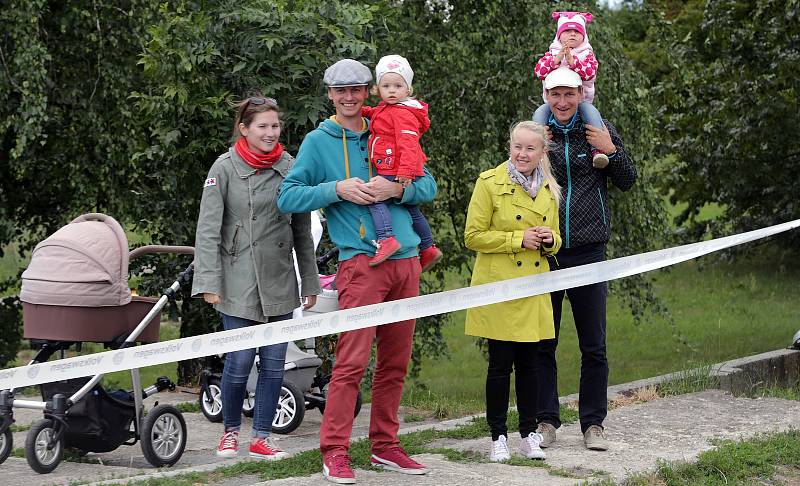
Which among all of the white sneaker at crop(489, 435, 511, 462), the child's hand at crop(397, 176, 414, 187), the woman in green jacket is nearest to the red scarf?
the woman in green jacket

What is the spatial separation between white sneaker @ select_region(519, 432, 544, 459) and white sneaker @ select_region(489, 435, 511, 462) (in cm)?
11

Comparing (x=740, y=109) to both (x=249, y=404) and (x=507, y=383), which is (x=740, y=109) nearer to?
(x=249, y=404)

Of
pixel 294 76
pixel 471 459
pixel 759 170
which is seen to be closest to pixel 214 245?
pixel 471 459

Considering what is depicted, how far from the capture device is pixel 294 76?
27.7 feet

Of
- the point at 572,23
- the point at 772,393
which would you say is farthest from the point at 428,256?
the point at 772,393

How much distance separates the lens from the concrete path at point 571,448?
5.97 metres

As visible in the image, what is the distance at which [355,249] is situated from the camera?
19.0 feet

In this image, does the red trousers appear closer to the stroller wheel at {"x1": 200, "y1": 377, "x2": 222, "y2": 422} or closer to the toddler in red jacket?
the toddler in red jacket

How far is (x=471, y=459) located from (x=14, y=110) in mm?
5791

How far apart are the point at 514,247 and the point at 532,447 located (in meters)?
1.05

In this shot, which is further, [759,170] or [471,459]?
[759,170]

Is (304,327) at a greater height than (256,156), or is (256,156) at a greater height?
(256,156)

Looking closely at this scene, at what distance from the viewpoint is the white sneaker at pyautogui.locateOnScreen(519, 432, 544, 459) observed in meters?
6.35

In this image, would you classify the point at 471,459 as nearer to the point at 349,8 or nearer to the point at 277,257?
the point at 277,257
